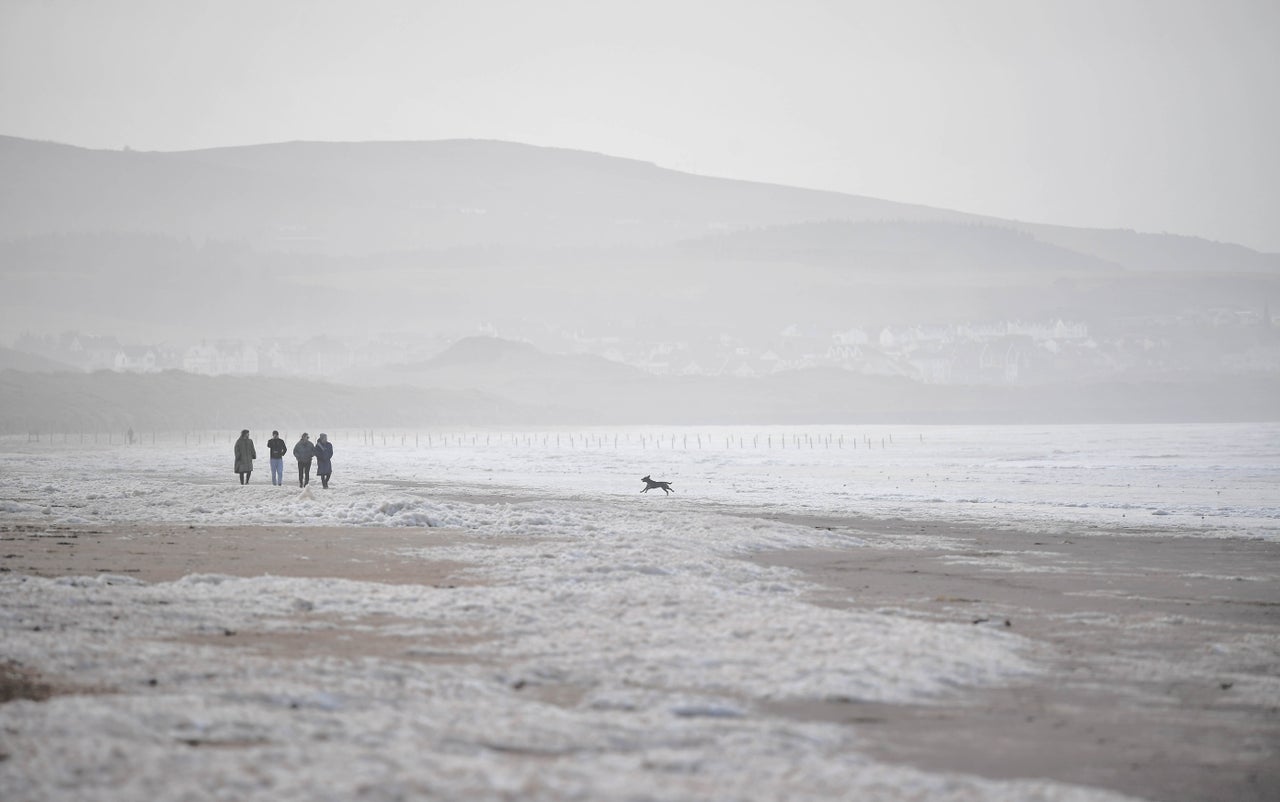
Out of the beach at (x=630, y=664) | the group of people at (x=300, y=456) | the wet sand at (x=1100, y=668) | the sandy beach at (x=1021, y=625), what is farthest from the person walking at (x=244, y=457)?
the wet sand at (x=1100, y=668)

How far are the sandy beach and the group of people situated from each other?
12.8 meters

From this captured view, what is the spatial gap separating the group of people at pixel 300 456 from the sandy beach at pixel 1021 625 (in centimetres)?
1282

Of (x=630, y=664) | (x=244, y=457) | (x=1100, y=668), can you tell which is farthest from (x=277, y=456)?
(x=1100, y=668)

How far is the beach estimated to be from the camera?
24.1ft

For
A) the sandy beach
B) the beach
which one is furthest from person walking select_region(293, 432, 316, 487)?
the sandy beach

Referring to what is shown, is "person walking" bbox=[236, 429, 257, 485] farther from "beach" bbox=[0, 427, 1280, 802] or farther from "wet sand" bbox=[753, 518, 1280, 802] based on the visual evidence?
"wet sand" bbox=[753, 518, 1280, 802]

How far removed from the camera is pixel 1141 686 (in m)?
10.3

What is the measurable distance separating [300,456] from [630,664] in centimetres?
2861

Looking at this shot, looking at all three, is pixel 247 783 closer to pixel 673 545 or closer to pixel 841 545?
pixel 673 545

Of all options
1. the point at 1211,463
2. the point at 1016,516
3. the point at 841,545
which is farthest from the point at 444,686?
the point at 1211,463

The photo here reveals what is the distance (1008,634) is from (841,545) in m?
10.6

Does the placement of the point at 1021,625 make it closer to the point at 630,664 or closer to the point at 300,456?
the point at 630,664

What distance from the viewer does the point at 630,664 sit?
35.5 feet

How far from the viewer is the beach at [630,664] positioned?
7348 millimetres
